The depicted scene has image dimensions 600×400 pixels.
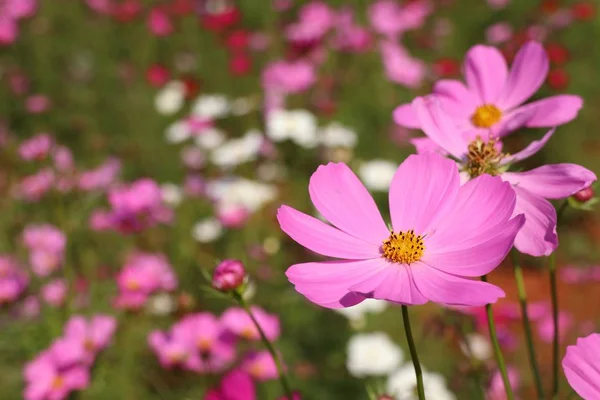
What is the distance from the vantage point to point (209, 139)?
2.27 m

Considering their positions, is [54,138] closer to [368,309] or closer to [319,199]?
[368,309]

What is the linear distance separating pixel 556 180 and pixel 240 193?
1.41 metres

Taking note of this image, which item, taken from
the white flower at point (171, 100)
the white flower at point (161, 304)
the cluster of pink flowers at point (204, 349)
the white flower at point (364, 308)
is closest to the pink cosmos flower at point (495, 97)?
the cluster of pink flowers at point (204, 349)

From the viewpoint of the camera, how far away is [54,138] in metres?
2.99

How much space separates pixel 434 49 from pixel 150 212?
7.02 ft

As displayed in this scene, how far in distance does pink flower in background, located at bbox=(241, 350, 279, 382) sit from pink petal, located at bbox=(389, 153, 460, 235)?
1.77 feet

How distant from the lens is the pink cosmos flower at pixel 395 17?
9.48 ft

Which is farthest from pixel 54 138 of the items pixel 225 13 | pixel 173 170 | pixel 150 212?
pixel 150 212

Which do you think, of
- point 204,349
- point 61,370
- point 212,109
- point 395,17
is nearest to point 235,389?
point 204,349

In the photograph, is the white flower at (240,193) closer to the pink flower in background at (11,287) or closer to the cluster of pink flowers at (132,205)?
the cluster of pink flowers at (132,205)

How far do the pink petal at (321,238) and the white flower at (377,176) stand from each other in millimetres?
1333

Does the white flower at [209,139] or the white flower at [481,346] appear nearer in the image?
the white flower at [481,346]

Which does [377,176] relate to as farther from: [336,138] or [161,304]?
[161,304]

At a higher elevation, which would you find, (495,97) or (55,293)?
(495,97)
